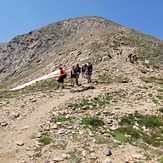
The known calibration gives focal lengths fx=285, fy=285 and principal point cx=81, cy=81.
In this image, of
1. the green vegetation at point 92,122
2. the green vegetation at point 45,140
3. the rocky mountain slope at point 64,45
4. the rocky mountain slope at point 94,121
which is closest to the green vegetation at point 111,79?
the rocky mountain slope at point 94,121

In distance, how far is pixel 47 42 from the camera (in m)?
96.0

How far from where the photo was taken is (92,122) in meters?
18.9

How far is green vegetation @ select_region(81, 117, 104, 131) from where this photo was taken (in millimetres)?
18270

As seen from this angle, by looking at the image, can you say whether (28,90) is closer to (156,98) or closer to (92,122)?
(156,98)

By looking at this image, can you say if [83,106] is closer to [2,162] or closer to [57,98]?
[57,98]

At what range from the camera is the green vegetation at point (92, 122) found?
1827cm

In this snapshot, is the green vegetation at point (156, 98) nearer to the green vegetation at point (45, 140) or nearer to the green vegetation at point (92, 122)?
the green vegetation at point (92, 122)

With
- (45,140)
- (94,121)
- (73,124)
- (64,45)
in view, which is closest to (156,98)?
(94,121)

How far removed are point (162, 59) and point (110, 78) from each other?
72.8 ft

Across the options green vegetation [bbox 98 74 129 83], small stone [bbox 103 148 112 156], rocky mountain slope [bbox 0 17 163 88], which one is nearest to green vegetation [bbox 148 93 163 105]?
green vegetation [bbox 98 74 129 83]

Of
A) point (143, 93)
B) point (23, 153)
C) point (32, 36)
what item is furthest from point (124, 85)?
point (32, 36)

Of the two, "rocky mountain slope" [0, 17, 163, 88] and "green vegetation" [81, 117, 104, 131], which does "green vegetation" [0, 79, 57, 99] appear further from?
"rocky mountain slope" [0, 17, 163, 88]

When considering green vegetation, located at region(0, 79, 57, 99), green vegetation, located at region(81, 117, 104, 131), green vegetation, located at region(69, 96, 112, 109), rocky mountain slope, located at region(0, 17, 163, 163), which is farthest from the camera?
green vegetation, located at region(0, 79, 57, 99)

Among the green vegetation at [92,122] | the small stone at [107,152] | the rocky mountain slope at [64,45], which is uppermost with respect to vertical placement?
the rocky mountain slope at [64,45]
